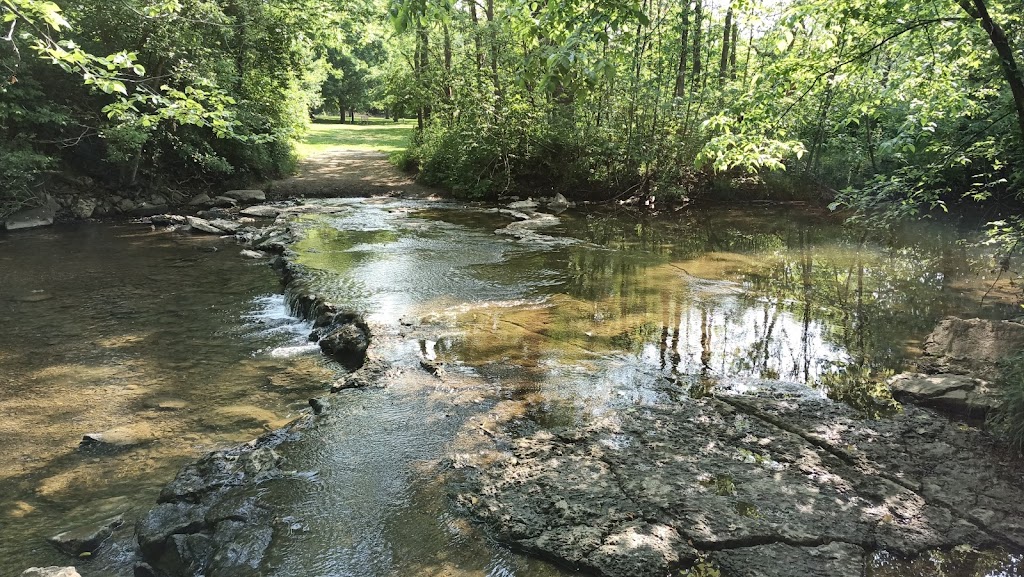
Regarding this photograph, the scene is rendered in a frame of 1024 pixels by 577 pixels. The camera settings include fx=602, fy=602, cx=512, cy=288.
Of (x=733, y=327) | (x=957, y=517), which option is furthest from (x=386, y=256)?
(x=957, y=517)

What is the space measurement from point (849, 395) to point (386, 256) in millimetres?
7689

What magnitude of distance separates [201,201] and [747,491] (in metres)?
16.0

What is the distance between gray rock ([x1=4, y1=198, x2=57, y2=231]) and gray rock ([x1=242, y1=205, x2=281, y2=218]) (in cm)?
397

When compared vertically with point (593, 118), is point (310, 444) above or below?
below

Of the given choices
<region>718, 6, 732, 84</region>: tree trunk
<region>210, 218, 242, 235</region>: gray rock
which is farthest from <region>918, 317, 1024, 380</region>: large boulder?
<region>210, 218, 242, 235</region>: gray rock

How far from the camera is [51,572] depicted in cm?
301

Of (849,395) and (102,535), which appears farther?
(849,395)

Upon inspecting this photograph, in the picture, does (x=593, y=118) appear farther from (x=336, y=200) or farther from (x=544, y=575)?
(x=544, y=575)

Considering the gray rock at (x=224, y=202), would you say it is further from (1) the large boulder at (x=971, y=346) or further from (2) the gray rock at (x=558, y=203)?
(1) the large boulder at (x=971, y=346)

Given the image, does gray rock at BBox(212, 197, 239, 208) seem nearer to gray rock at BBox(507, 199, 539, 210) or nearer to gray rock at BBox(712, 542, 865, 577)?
gray rock at BBox(507, 199, 539, 210)

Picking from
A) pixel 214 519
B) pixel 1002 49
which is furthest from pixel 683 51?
pixel 214 519

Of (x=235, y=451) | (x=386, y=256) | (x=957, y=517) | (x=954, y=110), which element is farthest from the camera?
(x=386, y=256)

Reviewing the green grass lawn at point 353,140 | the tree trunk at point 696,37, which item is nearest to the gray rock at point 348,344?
the tree trunk at point 696,37

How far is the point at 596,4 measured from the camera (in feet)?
12.3
